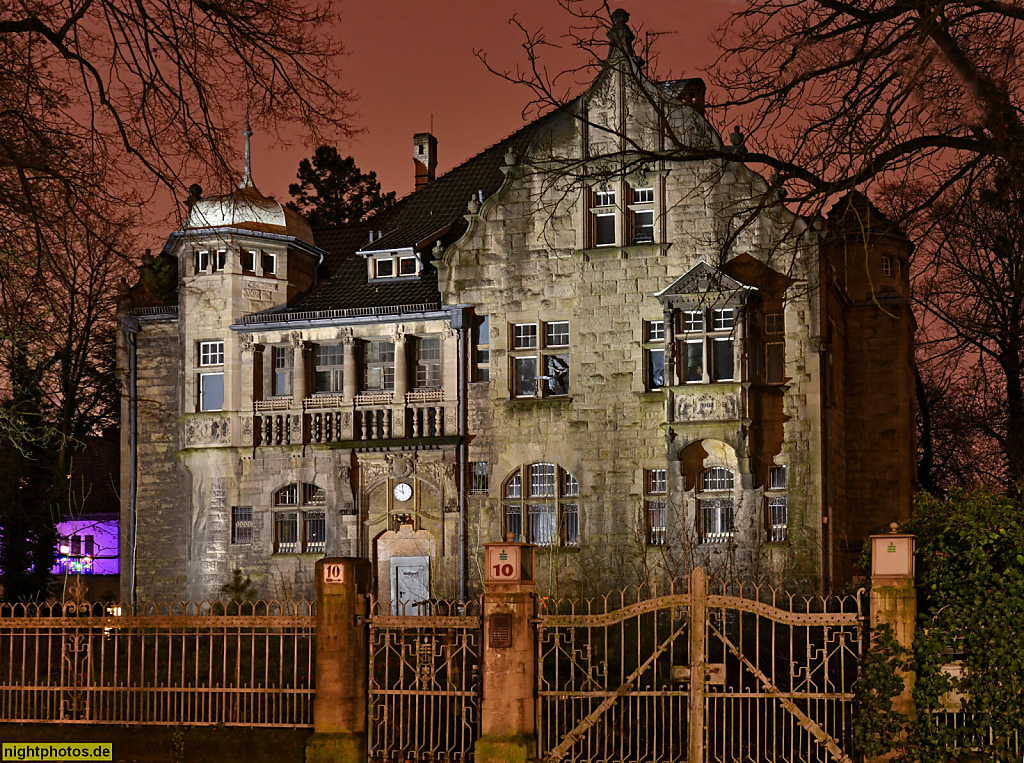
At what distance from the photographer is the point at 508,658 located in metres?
15.6

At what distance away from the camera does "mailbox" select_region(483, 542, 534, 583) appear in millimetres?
15664

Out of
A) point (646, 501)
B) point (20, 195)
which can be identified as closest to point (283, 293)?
point (646, 501)

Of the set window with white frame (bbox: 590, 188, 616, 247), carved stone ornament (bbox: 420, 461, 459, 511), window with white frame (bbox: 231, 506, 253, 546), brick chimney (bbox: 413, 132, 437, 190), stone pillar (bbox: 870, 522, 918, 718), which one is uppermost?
brick chimney (bbox: 413, 132, 437, 190)

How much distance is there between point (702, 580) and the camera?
587 inches

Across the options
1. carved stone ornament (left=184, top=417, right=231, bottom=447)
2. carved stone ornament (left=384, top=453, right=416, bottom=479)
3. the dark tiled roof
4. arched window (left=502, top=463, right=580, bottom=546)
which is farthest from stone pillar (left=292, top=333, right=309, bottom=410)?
arched window (left=502, top=463, right=580, bottom=546)

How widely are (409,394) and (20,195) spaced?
19240 millimetres

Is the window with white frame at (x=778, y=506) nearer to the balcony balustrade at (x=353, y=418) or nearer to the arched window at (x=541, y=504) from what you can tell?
the arched window at (x=541, y=504)

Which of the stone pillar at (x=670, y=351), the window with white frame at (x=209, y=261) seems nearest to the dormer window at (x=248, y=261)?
the window with white frame at (x=209, y=261)

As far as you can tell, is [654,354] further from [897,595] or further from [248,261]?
[897,595]

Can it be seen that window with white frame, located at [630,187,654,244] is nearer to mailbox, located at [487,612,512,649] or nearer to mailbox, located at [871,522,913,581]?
mailbox, located at [487,612,512,649]

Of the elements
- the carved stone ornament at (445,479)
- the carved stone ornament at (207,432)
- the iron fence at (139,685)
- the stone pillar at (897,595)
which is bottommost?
the iron fence at (139,685)

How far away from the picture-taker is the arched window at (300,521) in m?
34.1

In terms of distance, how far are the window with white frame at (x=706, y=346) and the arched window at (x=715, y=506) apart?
2.09 meters

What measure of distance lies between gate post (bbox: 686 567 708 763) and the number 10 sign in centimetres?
197
